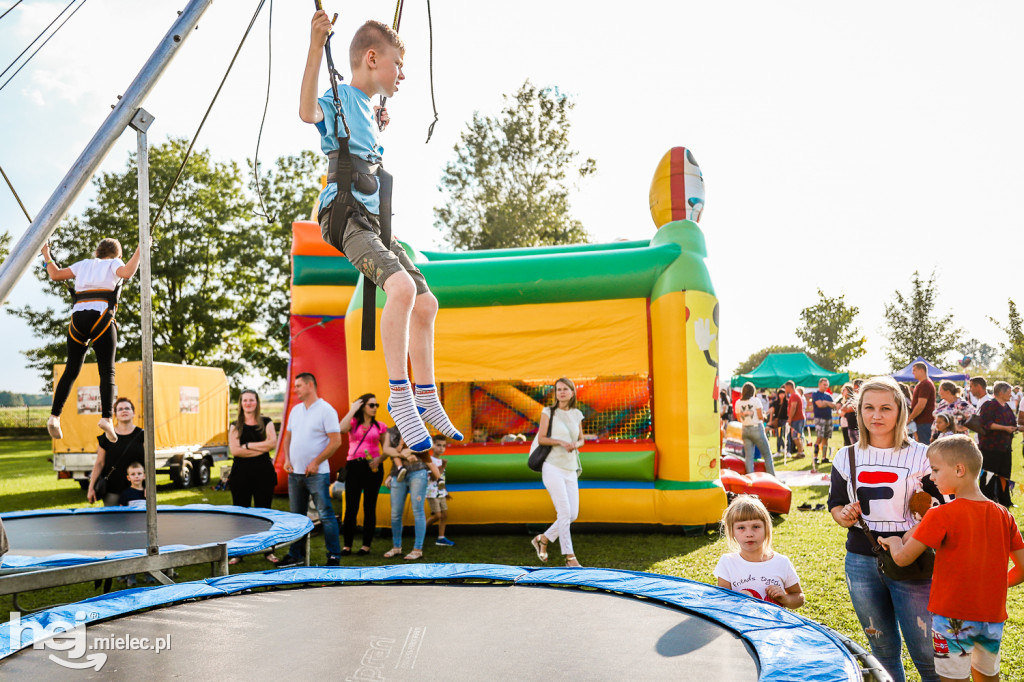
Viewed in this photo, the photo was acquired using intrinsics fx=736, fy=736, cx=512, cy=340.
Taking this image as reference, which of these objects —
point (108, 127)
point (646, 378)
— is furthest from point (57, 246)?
point (108, 127)

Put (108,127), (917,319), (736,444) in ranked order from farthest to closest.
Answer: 1. (917,319)
2. (736,444)
3. (108,127)

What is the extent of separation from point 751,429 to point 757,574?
203 inches

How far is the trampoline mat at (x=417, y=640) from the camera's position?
1994 millimetres

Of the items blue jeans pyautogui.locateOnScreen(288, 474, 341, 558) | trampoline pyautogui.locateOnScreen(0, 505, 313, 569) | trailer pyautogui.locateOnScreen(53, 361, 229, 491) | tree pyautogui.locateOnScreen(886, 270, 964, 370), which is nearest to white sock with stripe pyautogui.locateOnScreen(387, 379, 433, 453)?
trampoline pyautogui.locateOnScreen(0, 505, 313, 569)

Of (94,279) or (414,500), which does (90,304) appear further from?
(414,500)

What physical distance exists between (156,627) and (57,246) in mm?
18068

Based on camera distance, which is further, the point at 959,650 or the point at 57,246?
the point at 57,246

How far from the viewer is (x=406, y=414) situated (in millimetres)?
1823

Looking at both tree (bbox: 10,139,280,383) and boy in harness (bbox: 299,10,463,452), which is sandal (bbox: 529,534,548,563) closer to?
boy in harness (bbox: 299,10,463,452)

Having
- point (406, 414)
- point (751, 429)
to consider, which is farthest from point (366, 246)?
point (751, 429)

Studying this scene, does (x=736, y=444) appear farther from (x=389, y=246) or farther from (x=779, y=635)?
(x=389, y=246)

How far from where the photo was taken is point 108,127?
2264 millimetres

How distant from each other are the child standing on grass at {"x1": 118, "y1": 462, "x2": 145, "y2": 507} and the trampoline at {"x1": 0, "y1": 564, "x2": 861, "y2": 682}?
213cm

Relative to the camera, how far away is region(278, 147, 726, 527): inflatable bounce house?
5.55 metres
